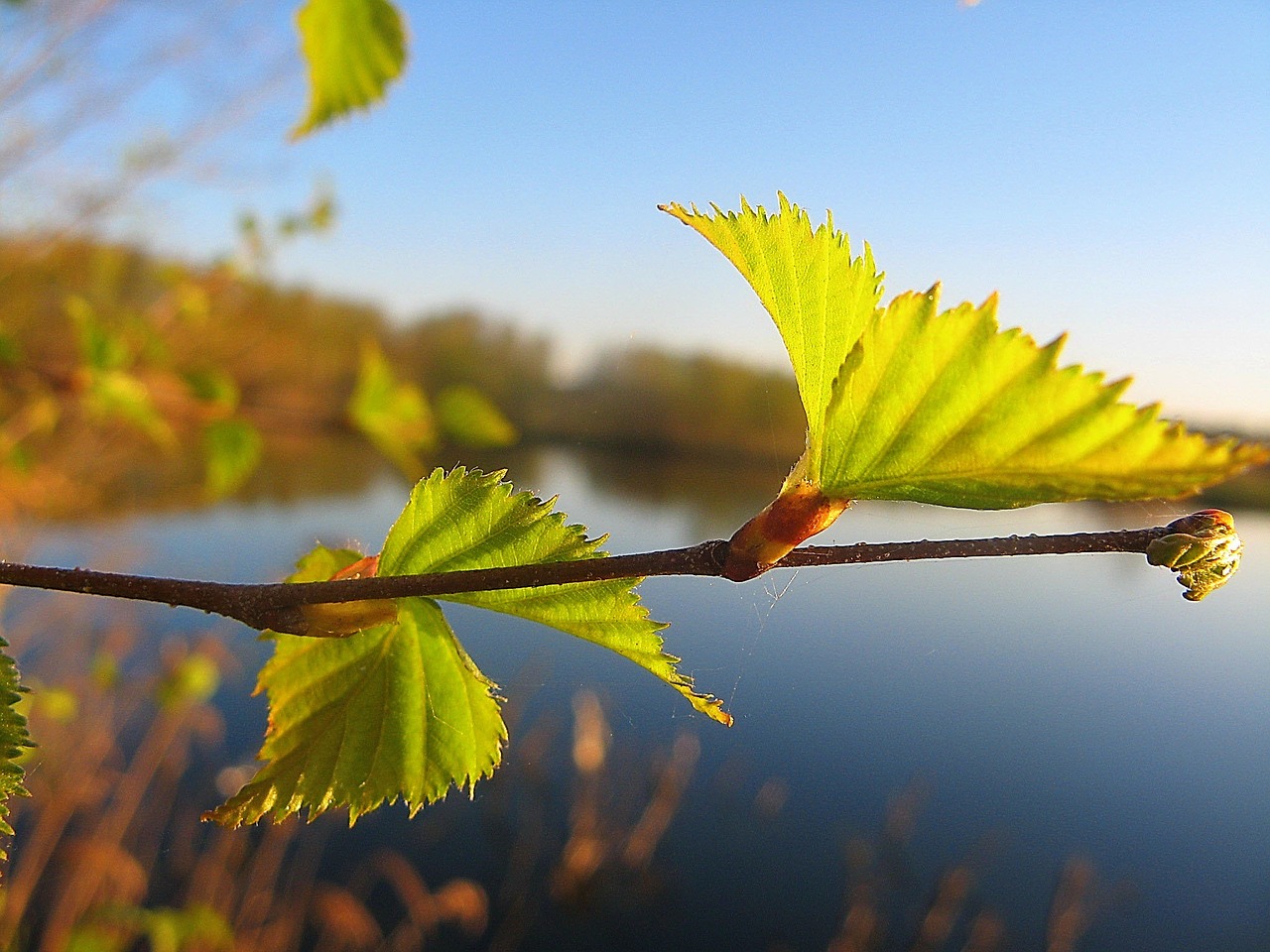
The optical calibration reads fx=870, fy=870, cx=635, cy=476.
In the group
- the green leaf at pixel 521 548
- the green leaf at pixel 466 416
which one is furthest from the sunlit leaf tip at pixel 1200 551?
the green leaf at pixel 466 416

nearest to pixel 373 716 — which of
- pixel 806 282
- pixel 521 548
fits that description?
pixel 521 548

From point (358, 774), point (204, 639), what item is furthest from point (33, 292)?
point (358, 774)

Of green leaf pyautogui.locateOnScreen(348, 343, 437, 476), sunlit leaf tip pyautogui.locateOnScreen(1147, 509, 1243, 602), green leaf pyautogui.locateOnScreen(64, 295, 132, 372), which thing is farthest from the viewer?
green leaf pyautogui.locateOnScreen(348, 343, 437, 476)

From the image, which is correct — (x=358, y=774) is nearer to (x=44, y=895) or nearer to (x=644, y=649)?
(x=644, y=649)

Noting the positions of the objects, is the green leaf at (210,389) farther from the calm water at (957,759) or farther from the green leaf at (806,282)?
the calm water at (957,759)

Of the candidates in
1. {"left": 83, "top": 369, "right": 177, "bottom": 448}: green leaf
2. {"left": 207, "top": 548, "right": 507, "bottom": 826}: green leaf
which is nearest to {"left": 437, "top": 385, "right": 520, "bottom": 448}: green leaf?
{"left": 83, "top": 369, "right": 177, "bottom": 448}: green leaf

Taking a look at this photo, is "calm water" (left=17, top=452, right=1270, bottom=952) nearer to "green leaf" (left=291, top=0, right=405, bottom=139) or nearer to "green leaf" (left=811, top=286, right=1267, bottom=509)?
"green leaf" (left=291, top=0, right=405, bottom=139)
